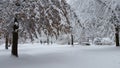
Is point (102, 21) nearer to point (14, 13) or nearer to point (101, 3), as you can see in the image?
point (101, 3)

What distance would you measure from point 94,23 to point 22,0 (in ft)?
28.9

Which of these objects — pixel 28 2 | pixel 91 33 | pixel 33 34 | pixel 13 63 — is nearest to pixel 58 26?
pixel 33 34

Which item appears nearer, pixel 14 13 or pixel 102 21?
pixel 14 13

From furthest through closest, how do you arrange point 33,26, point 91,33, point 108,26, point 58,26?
1. point 91,33
2. point 108,26
3. point 58,26
4. point 33,26

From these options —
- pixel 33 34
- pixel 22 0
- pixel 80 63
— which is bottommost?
pixel 80 63

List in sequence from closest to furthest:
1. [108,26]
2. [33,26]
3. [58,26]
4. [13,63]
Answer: [13,63] → [33,26] → [58,26] → [108,26]

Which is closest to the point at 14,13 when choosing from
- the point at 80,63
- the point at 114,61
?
the point at 80,63

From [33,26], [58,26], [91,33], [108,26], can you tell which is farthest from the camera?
[91,33]

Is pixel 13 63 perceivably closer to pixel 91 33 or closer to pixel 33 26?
pixel 33 26

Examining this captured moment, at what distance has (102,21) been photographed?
18328 mm

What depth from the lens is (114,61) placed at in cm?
1184

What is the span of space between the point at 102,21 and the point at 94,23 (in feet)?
3.02

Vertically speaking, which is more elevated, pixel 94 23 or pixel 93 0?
pixel 93 0

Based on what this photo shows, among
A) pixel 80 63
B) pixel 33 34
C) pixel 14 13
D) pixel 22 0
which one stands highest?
pixel 22 0
